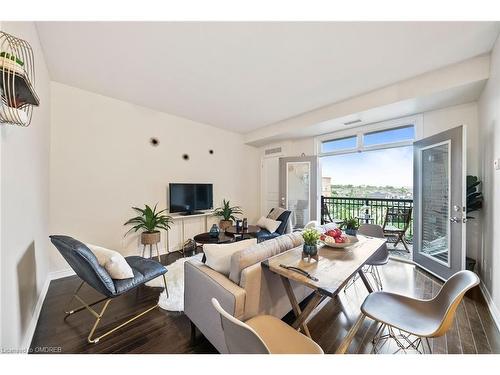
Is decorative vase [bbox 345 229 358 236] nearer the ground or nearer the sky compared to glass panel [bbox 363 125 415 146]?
nearer the ground

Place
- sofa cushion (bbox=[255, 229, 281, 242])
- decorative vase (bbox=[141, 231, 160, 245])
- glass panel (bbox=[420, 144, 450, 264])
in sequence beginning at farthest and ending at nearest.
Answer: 1. sofa cushion (bbox=[255, 229, 281, 242])
2. decorative vase (bbox=[141, 231, 160, 245])
3. glass panel (bbox=[420, 144, 450, 264])

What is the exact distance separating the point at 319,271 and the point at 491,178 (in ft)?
7.87

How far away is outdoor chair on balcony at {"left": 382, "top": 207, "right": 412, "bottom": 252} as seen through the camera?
13.2 ft

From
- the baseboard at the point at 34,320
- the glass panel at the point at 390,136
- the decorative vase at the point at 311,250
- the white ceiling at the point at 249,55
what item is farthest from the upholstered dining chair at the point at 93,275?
the glass panel at the point at 390,136

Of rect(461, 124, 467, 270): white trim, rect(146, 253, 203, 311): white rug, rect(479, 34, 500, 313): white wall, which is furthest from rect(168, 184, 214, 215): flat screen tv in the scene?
rect(479, 34, 500, 313): white wall

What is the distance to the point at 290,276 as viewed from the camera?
52.1 inches

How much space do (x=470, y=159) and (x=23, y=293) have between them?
5.20 metres

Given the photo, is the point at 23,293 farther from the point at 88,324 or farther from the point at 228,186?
the point at 228,186

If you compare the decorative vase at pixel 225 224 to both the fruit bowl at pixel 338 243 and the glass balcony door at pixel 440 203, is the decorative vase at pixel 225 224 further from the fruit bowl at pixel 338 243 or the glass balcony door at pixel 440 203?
the glass balcony door at pixel 440 203

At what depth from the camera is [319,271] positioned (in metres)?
1.40

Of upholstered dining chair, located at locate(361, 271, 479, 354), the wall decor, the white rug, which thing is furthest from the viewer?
the white rug

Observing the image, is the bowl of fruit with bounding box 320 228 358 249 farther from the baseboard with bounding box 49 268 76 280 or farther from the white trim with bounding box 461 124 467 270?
the baseboard with bounding box 49 268 76 280

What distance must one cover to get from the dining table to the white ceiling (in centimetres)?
203
